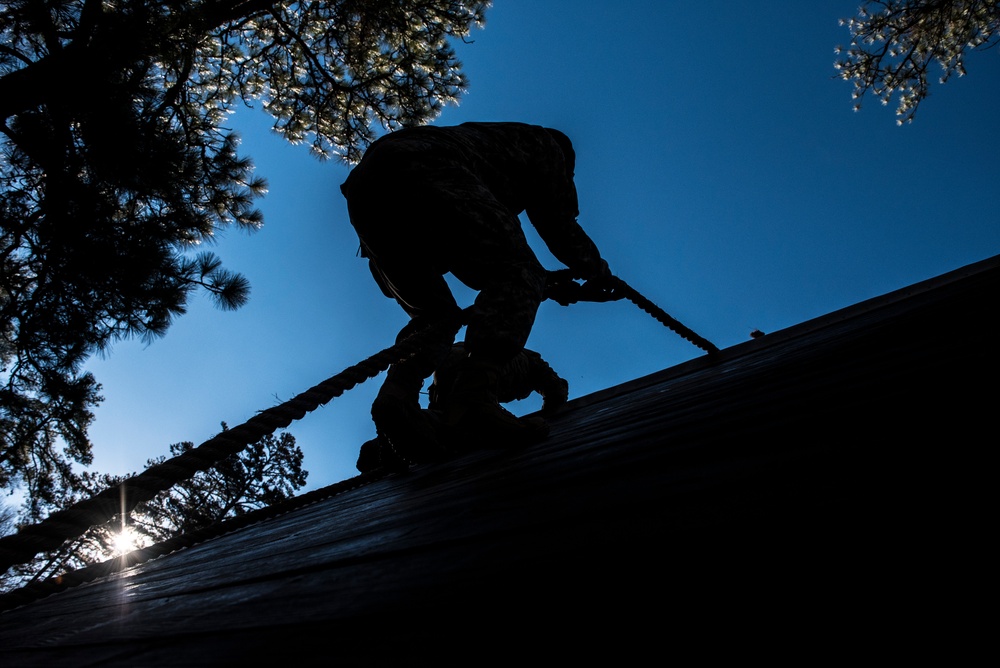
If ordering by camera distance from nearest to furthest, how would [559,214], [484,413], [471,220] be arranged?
[484,413]
[471,220]
[559,214]

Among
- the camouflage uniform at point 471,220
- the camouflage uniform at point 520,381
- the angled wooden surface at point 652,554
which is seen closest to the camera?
the angled wooden surface at point 652,554

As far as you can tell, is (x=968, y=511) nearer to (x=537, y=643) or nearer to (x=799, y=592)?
(x=799, y=592)

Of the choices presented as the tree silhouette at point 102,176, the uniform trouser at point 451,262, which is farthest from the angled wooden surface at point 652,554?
the tree silhouette at point 102,176

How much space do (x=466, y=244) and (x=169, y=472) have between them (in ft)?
4.29

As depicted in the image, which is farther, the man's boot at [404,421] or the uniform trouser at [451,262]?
the man's boot at [404,421]

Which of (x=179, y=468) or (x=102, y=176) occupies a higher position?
(x=102, y=176)

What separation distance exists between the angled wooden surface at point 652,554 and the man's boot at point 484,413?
76 cm

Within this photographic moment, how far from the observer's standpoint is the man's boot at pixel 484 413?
2096 millimetres

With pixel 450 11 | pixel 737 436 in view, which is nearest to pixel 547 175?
pixel 737 436

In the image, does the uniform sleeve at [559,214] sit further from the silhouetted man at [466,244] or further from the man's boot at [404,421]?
the man's boot at [404,421]

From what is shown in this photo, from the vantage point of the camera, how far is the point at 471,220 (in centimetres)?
229

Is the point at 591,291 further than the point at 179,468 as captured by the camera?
Yes

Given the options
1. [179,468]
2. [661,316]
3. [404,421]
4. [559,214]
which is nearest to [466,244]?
[404,421]

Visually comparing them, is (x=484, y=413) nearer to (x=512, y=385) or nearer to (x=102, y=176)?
(x=512, y=385)
